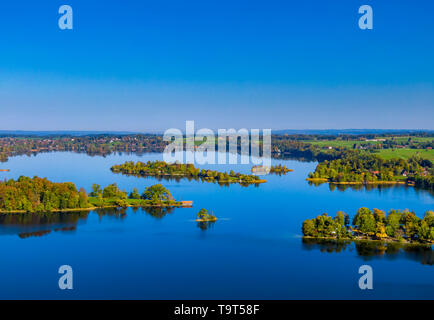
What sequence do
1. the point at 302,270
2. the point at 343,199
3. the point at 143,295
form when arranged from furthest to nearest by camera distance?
the point at 343,199 < the point at 302,270 < the point at 143,295

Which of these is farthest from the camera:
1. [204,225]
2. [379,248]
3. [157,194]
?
[157,194]

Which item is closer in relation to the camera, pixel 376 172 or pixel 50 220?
pixel 50 220

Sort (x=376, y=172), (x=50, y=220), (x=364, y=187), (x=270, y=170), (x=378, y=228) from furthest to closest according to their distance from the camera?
1. (x=270, y=170)
2. (x=376, y=172)
3. (x=364, y=187)
4. (x=50, y=220)
5. (x=378, y=228)

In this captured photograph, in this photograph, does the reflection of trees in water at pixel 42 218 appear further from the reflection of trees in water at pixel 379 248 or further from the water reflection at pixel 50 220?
the reflection of trees in water at pixel 379 248

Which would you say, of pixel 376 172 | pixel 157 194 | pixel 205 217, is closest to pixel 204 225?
pixel 205 217

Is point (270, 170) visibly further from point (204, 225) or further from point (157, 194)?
point (204, 225)

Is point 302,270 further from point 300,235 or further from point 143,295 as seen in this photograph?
point 143,295

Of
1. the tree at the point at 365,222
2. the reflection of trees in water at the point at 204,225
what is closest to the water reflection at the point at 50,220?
the reflection of trees in water at the point at 204,225
